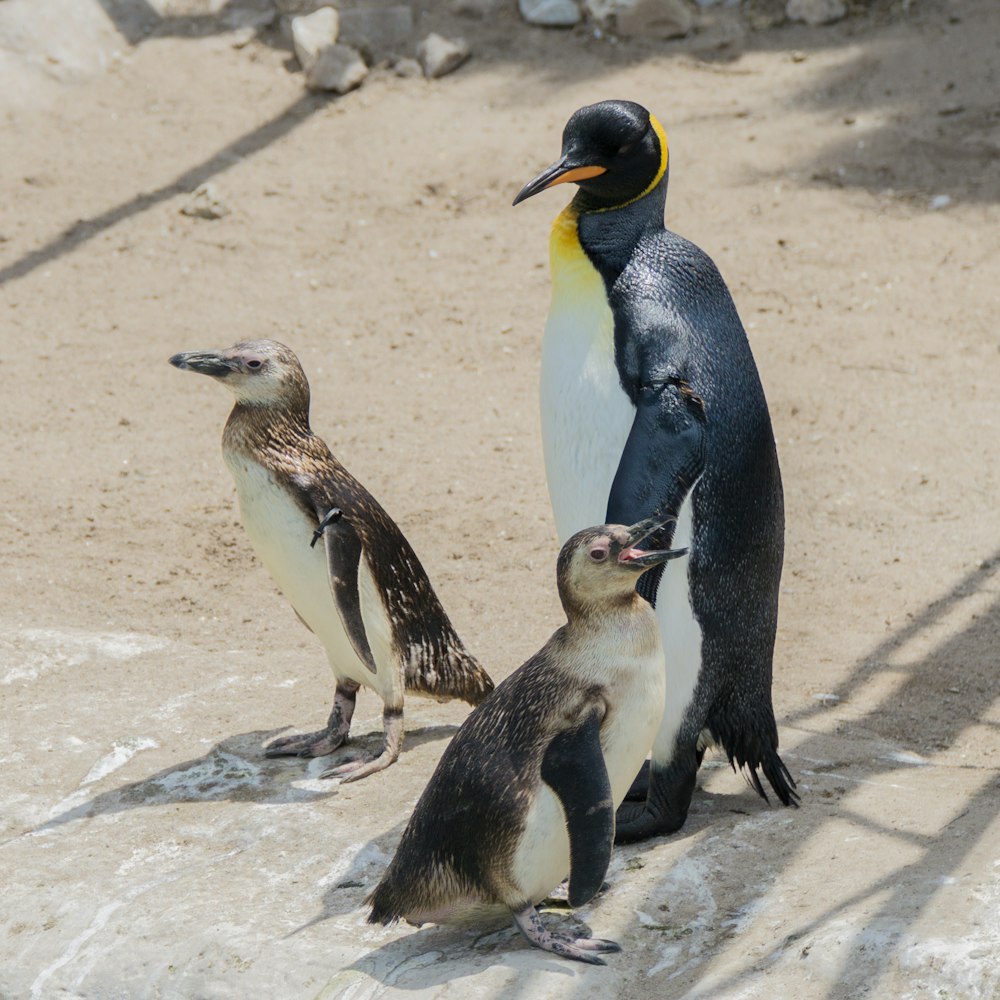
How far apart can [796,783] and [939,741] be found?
90 cm

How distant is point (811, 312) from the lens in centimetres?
800

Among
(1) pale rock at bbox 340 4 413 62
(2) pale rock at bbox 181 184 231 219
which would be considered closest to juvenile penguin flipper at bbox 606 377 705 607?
(2) pale rock at bbox 181 184 231 219

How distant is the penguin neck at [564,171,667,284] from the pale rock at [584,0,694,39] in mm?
7278

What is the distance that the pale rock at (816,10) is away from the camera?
1053 cm

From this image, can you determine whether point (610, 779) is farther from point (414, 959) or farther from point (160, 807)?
point (160, 807)

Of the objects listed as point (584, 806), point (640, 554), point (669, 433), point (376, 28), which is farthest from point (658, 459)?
point (376, 28)

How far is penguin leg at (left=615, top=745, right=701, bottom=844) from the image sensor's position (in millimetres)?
3590

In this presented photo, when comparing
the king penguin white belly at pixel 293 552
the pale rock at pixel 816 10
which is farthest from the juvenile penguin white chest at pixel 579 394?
the pale rock at pixel 816 10

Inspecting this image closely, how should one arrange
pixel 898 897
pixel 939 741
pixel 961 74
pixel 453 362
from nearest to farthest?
pixel 898 897
pixel 939 741
pixel 453 362
pixel 961 74

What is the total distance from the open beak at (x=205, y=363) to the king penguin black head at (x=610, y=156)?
88cm

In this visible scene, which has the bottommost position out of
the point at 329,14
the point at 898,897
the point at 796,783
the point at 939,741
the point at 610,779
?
the point at 939,741

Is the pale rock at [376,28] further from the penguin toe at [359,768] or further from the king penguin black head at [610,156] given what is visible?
the penguin toe at [359,768]

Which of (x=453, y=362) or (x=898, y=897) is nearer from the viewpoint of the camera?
(x=898, y=897)

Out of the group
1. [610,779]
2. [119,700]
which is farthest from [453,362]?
[610,779]
